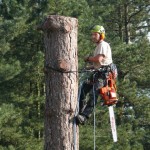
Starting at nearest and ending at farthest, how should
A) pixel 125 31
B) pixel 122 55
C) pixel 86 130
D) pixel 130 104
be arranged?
pixel 86 130, pixel 122 55, pixel 130 104, pixel 125 31

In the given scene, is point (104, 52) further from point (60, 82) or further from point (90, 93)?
point (60, 82)

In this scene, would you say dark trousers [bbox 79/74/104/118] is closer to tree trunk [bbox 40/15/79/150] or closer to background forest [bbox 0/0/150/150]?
tree trunk [bbox 40/15/79/150]

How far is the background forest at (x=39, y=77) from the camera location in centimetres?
1714

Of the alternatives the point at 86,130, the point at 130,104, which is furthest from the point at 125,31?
the point at 86,130

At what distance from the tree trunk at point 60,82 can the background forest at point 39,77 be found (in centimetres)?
1029

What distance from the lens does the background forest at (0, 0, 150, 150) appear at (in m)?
17.1

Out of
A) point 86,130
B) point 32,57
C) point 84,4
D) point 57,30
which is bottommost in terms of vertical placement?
point 86,130

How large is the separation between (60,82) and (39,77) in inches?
519

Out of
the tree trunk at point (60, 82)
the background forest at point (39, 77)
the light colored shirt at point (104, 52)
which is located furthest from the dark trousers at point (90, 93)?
the background forest at point (39, 77)

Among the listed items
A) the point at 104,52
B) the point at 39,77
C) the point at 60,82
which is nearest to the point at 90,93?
the point at 104,52

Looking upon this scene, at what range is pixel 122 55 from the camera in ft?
66.0

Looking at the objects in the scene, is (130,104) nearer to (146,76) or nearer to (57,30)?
(146,76)

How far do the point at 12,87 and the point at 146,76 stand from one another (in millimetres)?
6674

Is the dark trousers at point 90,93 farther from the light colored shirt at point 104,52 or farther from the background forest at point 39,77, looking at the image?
the background forest at point 39,77
